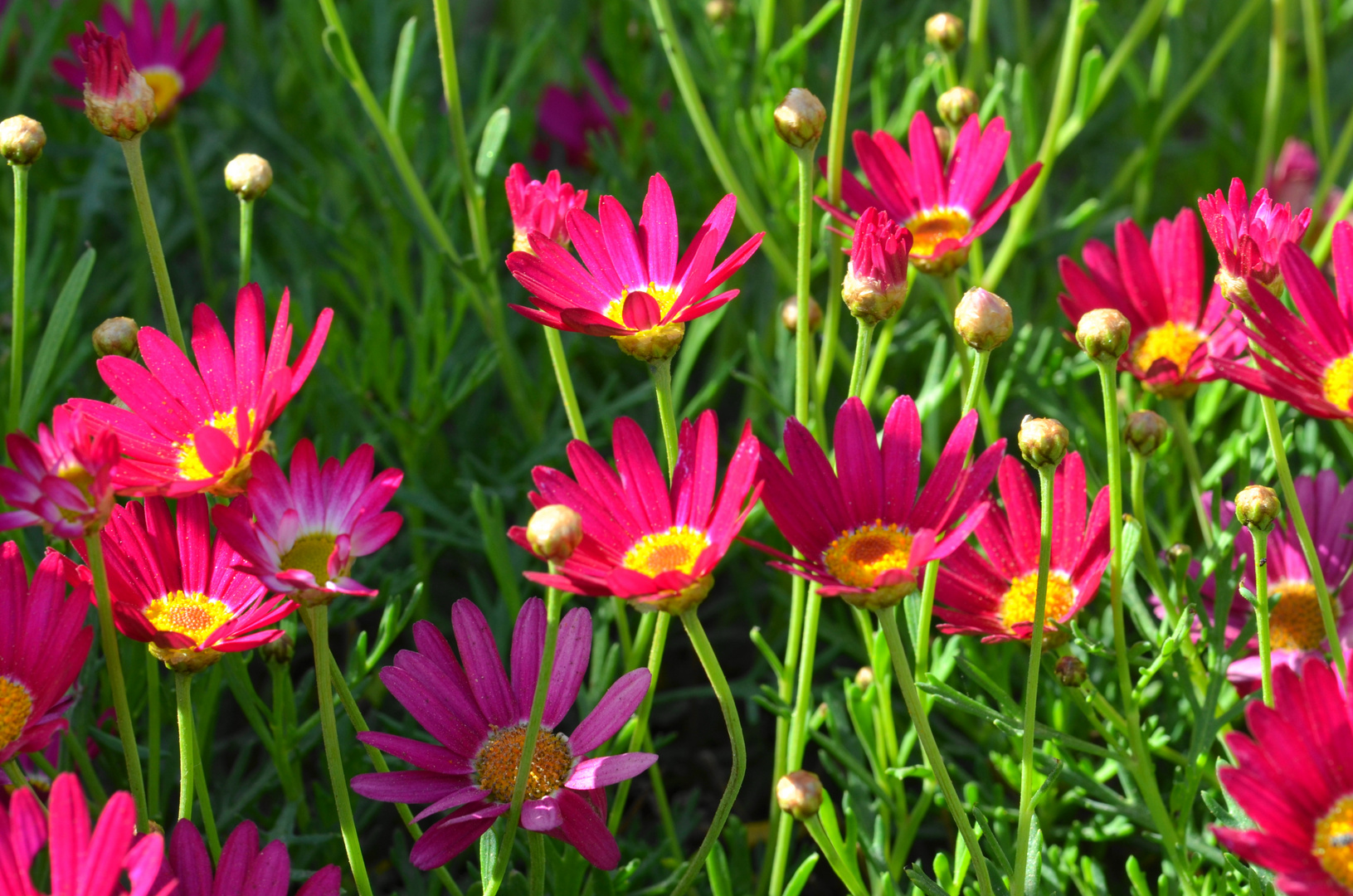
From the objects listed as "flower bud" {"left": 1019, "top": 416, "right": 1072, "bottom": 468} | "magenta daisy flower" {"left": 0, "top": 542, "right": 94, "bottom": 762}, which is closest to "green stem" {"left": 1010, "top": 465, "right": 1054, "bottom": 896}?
"flower bud" {"left": 1019, "top": 416, "right": 1072, "bottom": 468}

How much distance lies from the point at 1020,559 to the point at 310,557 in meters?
0.54

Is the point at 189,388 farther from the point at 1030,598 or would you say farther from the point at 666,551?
the point at 1030,598

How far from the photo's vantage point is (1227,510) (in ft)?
4.19

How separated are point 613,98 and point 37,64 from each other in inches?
30.6

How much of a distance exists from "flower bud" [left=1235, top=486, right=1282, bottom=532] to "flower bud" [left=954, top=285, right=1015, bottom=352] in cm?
18

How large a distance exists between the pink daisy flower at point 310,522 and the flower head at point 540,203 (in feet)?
0.77

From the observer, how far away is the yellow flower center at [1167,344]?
1.19m

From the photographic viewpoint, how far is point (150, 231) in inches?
33.5

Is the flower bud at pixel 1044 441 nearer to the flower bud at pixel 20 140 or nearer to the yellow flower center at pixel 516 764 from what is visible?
the yellow flower center at pixel 516 764

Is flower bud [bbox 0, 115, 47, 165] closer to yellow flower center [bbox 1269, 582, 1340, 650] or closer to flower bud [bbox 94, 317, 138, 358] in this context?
flower bud [bbox 94, 317, 138, 358]

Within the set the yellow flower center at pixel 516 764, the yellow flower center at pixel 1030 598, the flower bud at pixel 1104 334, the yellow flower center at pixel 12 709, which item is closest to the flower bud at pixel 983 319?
the flower bud at pixel 1104 334

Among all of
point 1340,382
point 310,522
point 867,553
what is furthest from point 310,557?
point 1340,382

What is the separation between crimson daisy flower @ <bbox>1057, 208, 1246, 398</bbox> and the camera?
3.80 ft

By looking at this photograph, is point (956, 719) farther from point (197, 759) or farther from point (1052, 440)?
point (197, 759)
